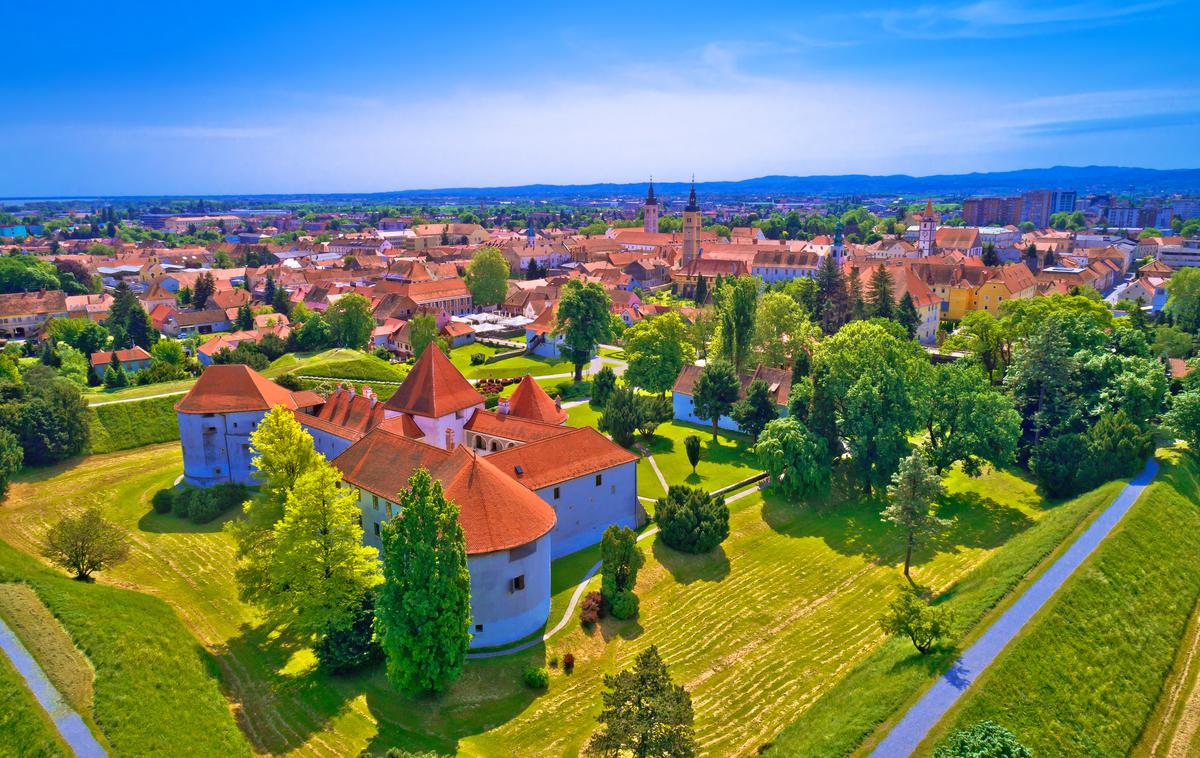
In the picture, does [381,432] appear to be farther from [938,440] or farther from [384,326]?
[384,326]

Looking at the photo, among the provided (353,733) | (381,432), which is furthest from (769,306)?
(353,733)

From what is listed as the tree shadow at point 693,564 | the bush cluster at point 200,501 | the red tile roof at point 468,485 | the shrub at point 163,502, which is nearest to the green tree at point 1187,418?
the tree shadow at point 693,564

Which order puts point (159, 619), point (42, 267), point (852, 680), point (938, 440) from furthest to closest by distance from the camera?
point (42, 267) < point (938, 440) < point (159, 619) < point (852, 680)

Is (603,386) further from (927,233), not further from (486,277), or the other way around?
(927,233)

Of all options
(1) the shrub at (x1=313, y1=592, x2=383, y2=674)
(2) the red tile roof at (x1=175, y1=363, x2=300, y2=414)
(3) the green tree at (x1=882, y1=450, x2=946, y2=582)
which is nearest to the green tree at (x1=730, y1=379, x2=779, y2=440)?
(3) the green tree at (x1=882, y1=450, x2=946, y2=582)

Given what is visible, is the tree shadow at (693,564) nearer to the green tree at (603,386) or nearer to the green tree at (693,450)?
the green tree at (693,450)
